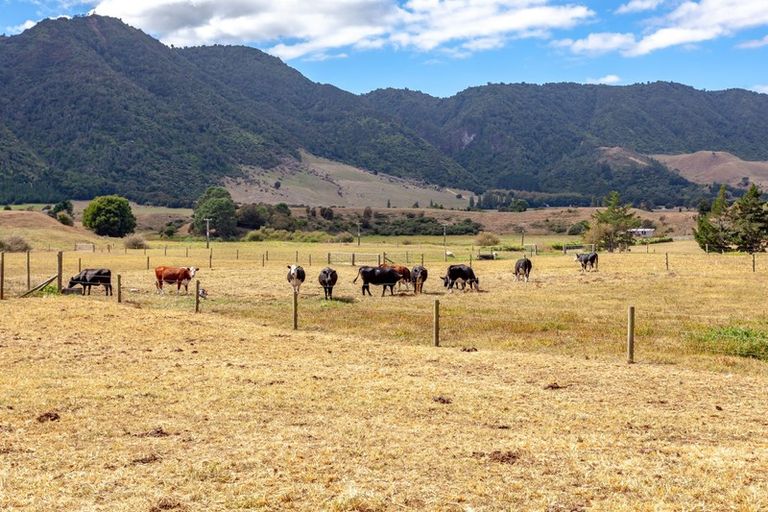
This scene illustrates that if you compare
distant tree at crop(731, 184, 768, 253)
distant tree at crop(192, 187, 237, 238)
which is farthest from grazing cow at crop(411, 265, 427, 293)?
distant tree at crop(192, 187, 237, 238)

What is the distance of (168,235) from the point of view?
12669 centimetres

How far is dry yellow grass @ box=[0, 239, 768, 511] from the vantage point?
845cm

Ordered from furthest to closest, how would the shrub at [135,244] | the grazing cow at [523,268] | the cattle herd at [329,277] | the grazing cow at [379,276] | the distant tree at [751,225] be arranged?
1. the shrub at [135,244]
2. the distant tree at [751,225]
3. the grazing cow at [523,268]
4. the grazing cow at [379,276]
5. the cattle herd at [329,277]

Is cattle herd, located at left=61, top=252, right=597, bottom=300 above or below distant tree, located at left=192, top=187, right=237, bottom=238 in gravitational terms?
below

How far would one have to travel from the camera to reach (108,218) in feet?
358

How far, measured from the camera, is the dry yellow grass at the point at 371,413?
8.45m

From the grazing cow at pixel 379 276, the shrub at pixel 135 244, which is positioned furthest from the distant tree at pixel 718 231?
the shrub at pixel 135 244

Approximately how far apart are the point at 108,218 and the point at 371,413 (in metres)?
106

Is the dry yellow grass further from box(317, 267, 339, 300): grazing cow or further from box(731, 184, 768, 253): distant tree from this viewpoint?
box(731, 184, 768, 253): distant tree

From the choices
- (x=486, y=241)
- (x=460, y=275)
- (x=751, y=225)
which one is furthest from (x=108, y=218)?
(x=751, y=225)

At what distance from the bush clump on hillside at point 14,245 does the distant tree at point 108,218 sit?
32004 millimetres

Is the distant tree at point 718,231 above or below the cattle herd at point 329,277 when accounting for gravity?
above

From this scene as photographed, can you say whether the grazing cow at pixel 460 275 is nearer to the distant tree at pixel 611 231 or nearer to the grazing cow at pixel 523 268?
the grazing cow at pixel 523 268

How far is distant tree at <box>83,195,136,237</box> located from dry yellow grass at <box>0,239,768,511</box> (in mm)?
89554
